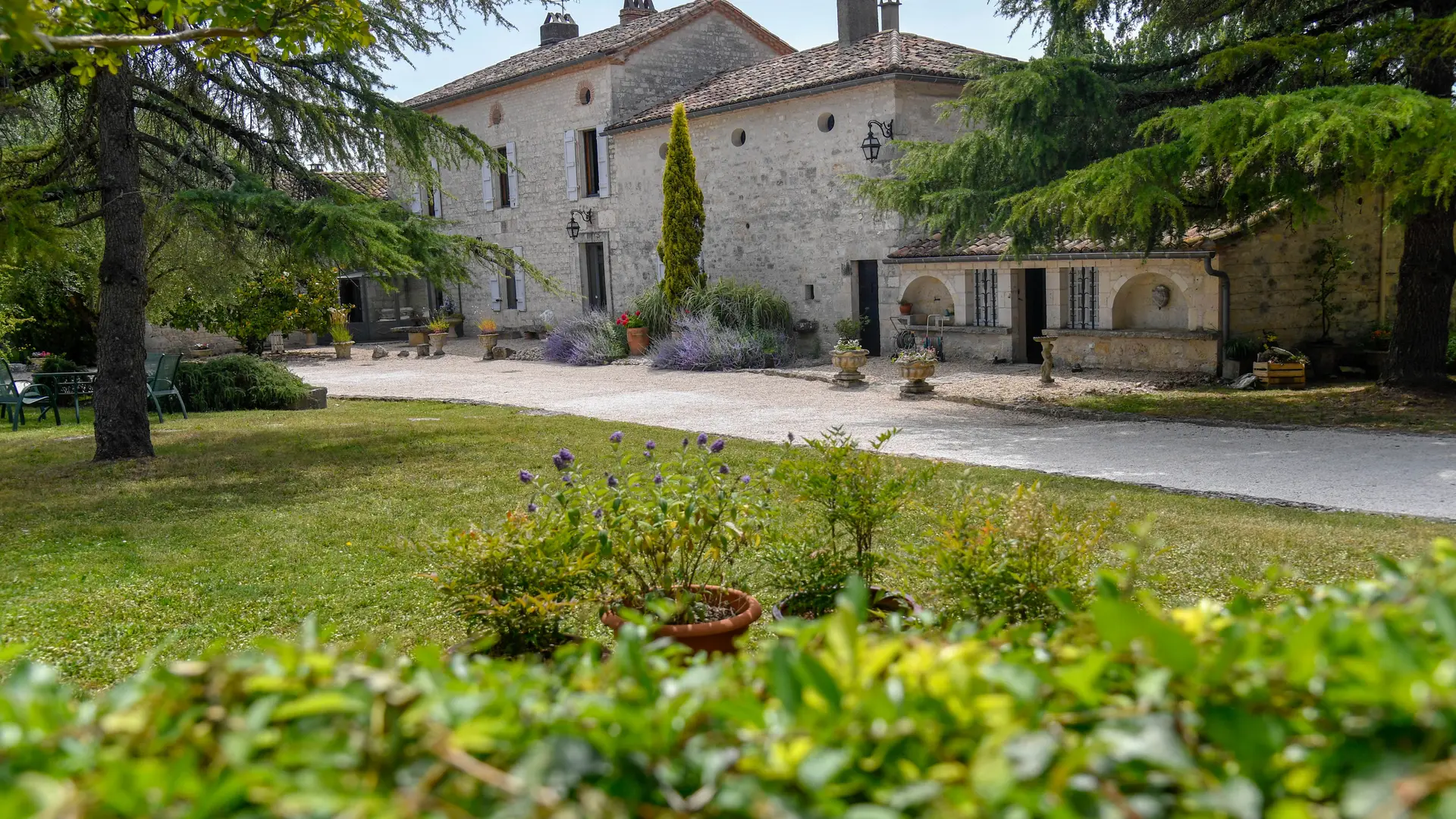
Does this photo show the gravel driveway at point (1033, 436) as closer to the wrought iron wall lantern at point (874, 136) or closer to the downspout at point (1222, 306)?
the downspout at point (1222, 306)

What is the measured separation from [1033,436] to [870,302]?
29.9ft

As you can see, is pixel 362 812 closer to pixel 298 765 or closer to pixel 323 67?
pixel 298 765

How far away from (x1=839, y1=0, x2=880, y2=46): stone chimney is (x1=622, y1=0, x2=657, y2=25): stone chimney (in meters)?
6.62

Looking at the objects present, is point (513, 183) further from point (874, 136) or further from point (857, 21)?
point (874, 136)

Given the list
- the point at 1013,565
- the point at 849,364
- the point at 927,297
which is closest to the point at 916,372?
the point at 849,364

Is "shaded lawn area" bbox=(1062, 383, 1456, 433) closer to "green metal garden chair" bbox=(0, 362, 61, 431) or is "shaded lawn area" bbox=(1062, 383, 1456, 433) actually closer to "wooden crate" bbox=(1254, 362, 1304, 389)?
"wooden crate" bbox=(1254, 362, 1304, 389)

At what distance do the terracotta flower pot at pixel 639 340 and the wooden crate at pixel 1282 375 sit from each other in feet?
37.2

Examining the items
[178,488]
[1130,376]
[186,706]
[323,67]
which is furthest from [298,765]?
[1130,376]

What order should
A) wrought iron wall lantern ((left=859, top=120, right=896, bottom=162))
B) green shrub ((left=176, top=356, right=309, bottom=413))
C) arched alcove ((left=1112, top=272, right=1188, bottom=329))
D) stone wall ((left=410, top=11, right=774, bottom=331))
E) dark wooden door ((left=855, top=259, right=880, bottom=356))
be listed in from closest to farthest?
arched alcove ((left=1112, top=272, right=1188, bottom=329)), green shrub ((left=176, top=356, right=309, bottom=413)), wrought iron wall lantern ((left=859, top=120, right=896, bottom=162)), dark wooden door ((left=855, top=259, right=880, bottom=356)), stone wall ((left=410, top=11, right=774, bottom=331))

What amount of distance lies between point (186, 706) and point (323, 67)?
10622mm

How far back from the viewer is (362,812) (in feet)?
3.56

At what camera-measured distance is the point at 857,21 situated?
839 inches

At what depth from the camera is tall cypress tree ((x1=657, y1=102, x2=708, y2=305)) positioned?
2078cm

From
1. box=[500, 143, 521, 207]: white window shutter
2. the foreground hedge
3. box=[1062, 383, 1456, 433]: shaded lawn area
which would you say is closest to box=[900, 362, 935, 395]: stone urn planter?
box=[1062, 383, 1456, 433]: shaded lawn area
